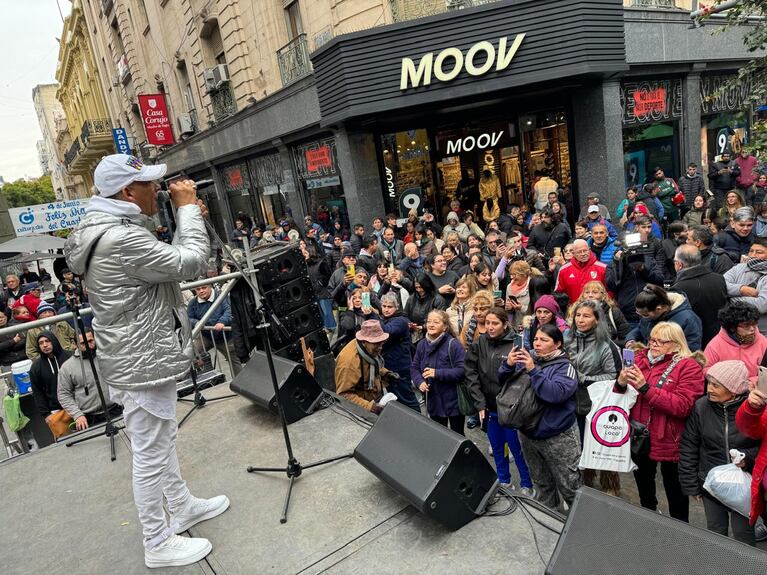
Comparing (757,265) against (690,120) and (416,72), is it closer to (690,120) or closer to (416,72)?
(416,72)

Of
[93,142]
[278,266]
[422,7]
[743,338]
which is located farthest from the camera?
[93,142]

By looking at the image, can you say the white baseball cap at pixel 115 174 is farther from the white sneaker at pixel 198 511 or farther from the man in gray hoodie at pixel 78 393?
the man in gray hoodie at pixel 78 393

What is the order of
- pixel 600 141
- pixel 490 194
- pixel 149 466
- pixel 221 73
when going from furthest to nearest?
pixel 221 73, pixel 490 194, pixel 600 141, pixel 149 466

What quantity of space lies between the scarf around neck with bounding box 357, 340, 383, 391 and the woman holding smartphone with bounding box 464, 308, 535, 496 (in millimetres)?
1068

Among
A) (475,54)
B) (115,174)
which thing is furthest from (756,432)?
(475,54)

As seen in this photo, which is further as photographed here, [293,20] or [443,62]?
[293,20]

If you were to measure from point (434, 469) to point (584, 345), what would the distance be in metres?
2.37

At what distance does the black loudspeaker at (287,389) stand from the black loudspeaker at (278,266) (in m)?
1.13

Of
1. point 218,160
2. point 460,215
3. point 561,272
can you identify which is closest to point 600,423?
point 561,272

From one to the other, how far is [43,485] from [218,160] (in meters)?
18.1

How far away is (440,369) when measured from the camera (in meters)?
4.98

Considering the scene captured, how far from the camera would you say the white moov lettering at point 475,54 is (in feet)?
32.9

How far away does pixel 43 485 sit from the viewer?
3.89 metres

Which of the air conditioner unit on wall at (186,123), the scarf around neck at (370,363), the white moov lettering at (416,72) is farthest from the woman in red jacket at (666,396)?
the air conditioner unit on wall at (186,123)
